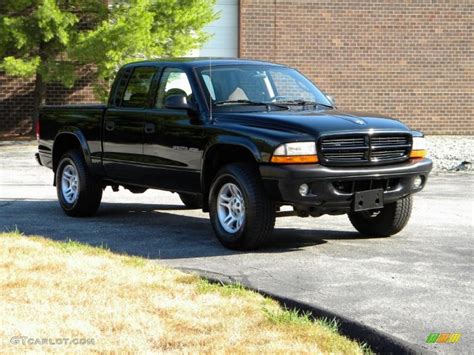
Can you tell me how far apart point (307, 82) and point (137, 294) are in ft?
15.0

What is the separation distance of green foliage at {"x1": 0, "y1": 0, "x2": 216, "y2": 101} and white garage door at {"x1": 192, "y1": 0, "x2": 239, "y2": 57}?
1.96 m

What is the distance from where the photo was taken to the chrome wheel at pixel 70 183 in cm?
1150

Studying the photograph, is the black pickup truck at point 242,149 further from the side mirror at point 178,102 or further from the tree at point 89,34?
the tree at point 89,34

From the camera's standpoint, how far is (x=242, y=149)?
355 inches

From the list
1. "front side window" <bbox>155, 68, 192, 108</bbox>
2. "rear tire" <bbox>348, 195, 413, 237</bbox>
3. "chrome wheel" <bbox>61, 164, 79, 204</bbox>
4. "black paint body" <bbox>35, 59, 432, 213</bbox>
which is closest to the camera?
"black paint body" <bbox>35, 59, 432, 213</bbox>

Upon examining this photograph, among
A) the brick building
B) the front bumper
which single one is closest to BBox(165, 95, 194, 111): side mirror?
the front bumper

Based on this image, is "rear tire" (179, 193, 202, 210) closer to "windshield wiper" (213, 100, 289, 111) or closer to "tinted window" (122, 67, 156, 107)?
"tinted window" (122, 67, 156, 107)

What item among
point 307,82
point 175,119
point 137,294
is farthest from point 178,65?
point 137,294

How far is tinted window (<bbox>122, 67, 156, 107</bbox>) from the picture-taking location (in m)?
10.6

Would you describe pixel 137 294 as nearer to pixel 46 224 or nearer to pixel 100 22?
pixel 46 224

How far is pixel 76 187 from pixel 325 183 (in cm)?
403

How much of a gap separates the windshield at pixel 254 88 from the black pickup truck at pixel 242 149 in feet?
0.04

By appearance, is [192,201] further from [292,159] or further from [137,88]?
[292,159]

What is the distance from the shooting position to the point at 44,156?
480 inches
